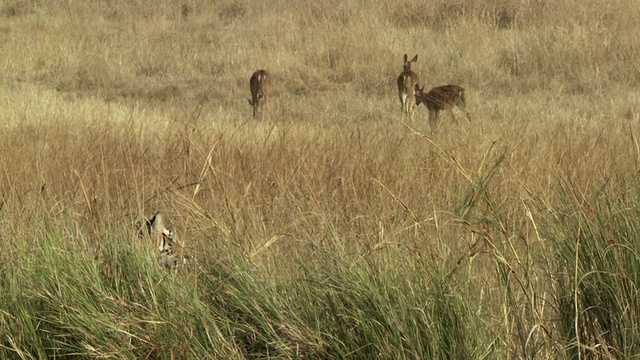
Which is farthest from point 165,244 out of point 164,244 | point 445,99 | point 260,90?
point 260,90

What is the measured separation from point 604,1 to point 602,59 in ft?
9.84

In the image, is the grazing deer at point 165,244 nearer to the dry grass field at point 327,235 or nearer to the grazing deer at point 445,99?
the dry grass field at point 327,235

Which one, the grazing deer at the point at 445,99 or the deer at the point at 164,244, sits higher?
the deer at the point at 164,244

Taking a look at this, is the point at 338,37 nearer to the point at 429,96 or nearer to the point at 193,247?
the point at 429,96

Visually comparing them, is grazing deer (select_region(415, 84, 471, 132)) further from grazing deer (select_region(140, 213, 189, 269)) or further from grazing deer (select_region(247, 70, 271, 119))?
grazing deer (select_region(140, 213, 189, 269))

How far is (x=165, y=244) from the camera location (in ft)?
13.6

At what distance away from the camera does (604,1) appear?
15430 millimetres

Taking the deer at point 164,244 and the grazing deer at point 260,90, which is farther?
the grazing deer at point 260,90

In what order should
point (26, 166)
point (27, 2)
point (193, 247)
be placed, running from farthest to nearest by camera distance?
point (27, 2), point (26, 166), point (193, 247)

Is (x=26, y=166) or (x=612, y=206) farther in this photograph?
(x=26, y=166)

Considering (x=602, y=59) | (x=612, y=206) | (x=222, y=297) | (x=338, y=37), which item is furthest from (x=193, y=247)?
(x=338, y=37)

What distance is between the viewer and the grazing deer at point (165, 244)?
12.9 ft

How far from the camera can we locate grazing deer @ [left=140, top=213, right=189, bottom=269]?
3.93 m

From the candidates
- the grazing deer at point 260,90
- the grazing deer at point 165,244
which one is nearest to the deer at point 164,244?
the grazing deer at point 165,244
